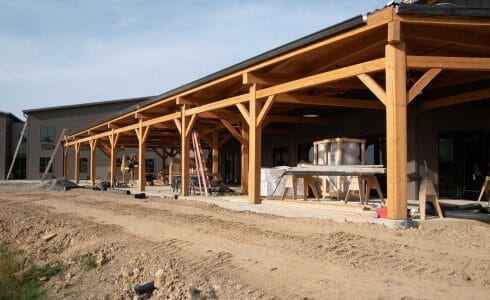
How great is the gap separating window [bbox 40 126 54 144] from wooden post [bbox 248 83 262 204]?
3942 cm

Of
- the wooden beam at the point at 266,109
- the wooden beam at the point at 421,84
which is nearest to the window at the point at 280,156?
the wooden beam at the point at 266,109

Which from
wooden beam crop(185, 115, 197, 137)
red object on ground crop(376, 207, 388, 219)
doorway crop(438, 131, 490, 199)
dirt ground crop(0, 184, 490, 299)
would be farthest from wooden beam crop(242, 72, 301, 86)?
doorway crop(438, 131, 490, 199)

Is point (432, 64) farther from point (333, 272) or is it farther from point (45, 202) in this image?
point (45, 202)

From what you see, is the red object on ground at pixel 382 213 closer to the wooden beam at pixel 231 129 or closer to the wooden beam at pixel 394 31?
the wooden beam at pixel 394 31

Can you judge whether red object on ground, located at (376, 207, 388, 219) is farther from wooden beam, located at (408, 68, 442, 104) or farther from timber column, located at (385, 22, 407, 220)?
wooden beam, located at (408, 68, 442, 104)

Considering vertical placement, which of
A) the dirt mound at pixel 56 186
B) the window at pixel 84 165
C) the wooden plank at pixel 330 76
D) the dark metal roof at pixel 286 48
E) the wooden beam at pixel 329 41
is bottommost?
the dirt mound at pixel 56 186

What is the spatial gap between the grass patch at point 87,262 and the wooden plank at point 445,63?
640 cm

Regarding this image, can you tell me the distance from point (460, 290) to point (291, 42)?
259 inches

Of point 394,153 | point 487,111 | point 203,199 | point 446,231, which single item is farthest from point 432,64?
point 203,199

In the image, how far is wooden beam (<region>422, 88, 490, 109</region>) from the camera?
444 inches

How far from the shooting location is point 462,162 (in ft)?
47.7

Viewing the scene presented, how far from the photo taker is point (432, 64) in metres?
8.41

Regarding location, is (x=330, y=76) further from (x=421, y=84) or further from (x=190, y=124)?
(x=190, y=124)

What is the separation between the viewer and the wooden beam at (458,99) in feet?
37.0
